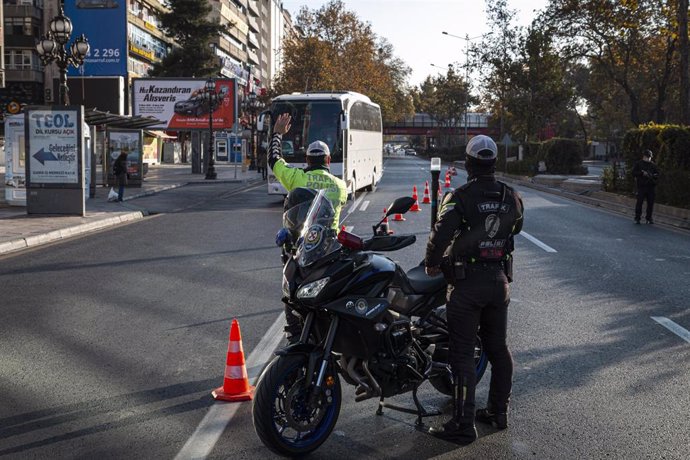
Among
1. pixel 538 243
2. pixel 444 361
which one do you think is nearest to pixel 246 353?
pixel 444 361

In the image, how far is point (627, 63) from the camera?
44.8m

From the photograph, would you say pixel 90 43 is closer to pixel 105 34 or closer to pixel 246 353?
pixel 105 34

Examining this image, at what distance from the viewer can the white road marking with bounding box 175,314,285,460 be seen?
4672mm

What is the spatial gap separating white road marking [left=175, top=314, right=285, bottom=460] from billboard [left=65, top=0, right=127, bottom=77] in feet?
185

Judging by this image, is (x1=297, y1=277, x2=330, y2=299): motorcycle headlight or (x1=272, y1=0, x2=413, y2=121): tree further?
(x1=272, y1=0, x2=413, y2=121): tree

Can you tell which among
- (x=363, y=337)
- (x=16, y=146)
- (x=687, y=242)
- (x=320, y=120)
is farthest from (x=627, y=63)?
(x=363, y=337)

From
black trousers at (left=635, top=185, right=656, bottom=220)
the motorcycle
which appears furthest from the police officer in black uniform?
black trousers at (left=635, top=185, right=656, bottom=220)

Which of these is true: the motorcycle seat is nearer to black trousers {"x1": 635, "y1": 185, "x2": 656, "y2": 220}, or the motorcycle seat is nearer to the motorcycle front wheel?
the motorcycle front wheel

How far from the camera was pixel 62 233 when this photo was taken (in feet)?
53.7

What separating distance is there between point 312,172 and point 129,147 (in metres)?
27.3

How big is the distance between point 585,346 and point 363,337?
3495 millimetres

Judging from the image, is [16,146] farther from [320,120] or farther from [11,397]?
[11,397]

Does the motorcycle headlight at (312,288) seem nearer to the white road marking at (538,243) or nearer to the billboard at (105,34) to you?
the white road marking at (538,243)

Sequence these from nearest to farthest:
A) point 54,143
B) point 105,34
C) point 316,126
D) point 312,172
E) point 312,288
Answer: point 312,288, point 312,172, point 54,143, point 316,126, point 105,34
